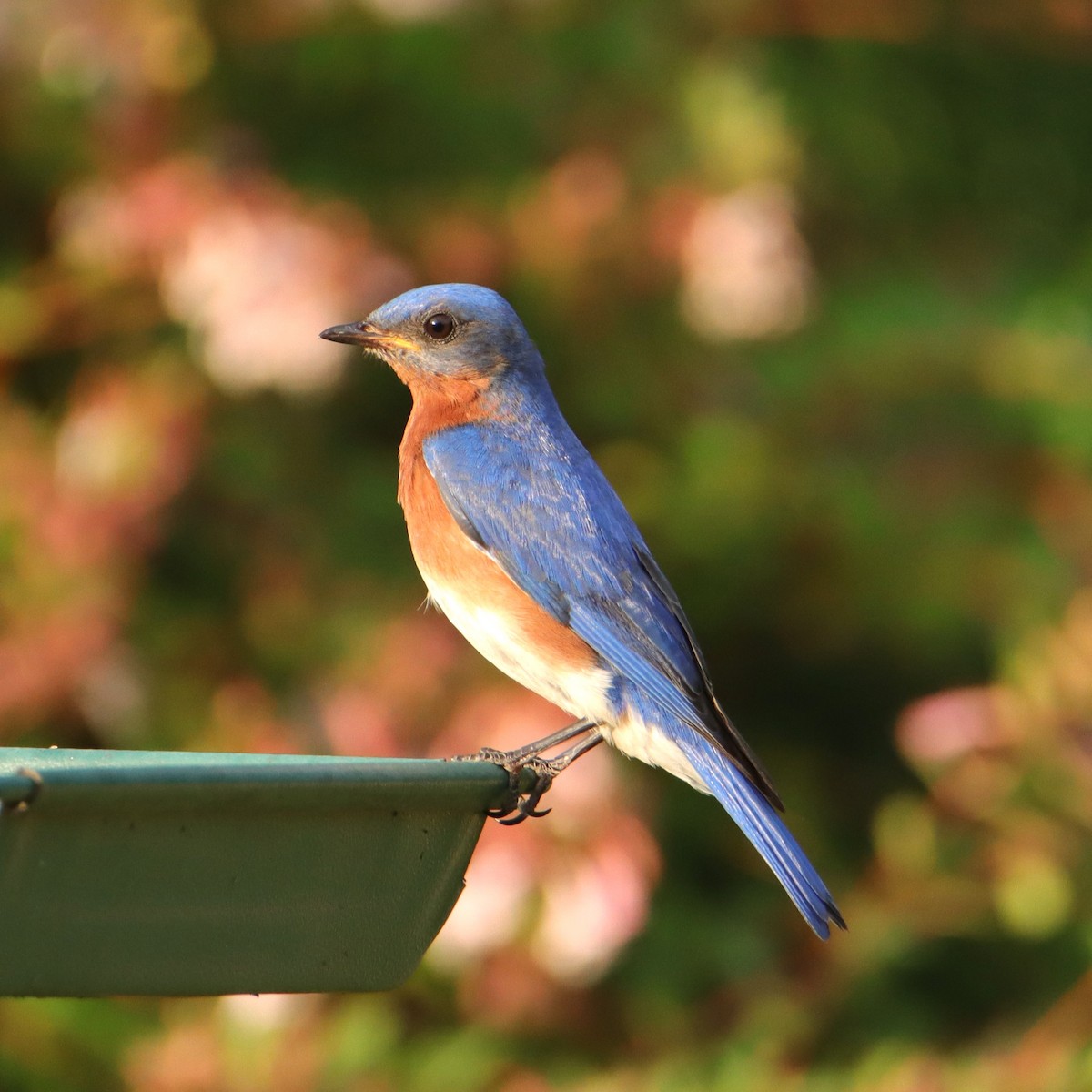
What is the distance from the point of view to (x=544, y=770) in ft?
11.7

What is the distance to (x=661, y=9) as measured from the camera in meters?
5.95

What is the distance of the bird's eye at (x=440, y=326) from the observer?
4.13 m

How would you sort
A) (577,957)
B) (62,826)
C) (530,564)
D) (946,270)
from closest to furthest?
(62,826) → (530,564) → (577,957) → (946,270)

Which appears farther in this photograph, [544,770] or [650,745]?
[650,745]

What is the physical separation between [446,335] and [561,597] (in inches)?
30.7

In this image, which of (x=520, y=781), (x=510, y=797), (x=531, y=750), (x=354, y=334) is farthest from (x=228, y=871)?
(x=354, y=334)

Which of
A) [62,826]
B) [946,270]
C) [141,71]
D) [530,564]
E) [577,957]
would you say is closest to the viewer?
[62,826]

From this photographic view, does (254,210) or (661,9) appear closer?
(254,210)

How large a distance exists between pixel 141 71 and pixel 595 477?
6.81ft

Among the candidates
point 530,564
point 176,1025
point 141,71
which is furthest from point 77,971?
point 141,71

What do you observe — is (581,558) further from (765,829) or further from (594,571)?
A: (765,829)

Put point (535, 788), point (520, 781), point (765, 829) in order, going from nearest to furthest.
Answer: point (520, 781)
point (535, 788)
point (765, 829)

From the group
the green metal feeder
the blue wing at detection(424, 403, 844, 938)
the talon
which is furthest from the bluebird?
the green metal feeder

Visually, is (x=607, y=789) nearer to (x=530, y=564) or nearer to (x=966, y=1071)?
(x=530, y=564)
